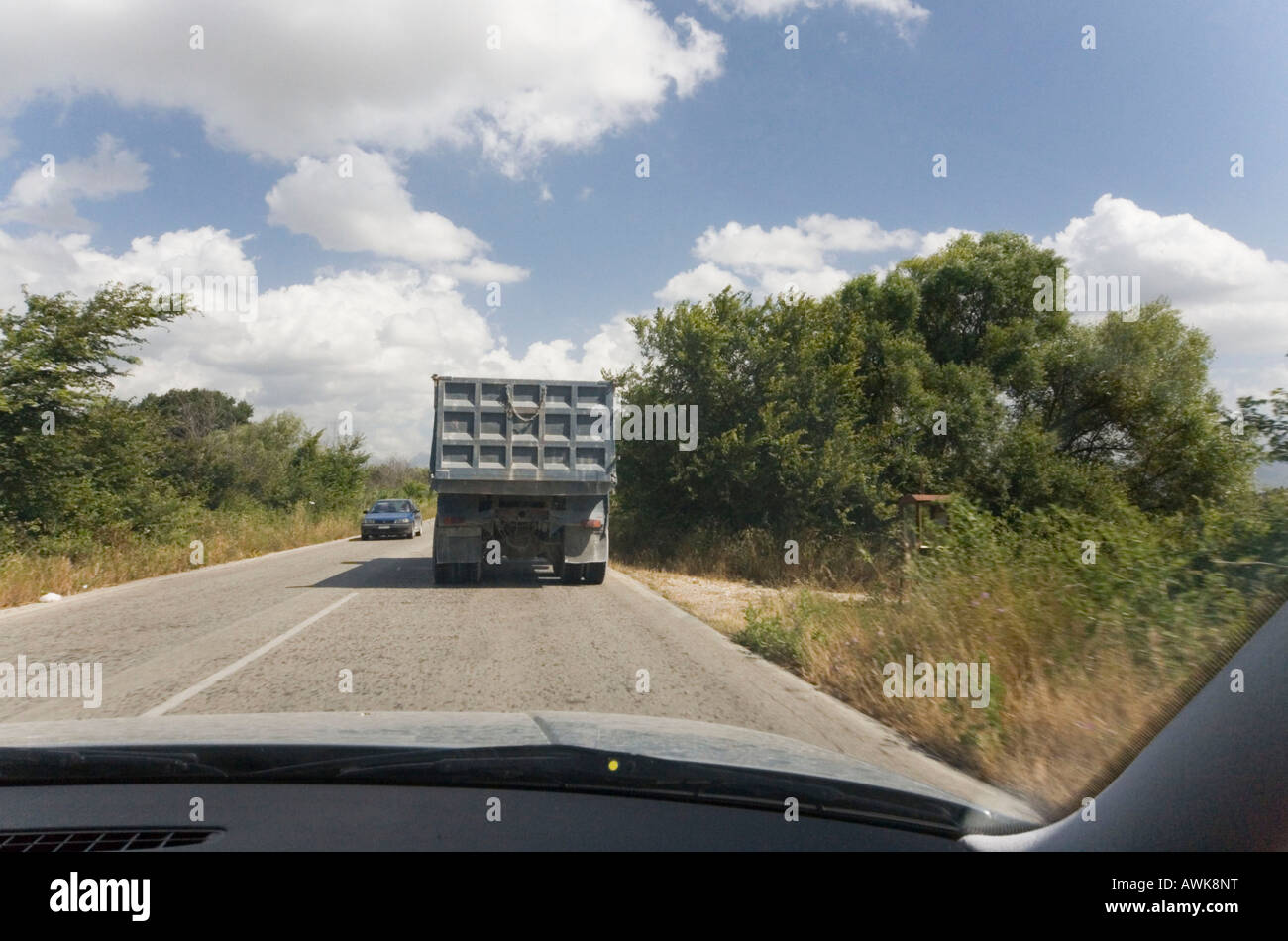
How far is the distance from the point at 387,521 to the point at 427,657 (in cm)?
2534

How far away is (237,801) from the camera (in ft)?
8.74

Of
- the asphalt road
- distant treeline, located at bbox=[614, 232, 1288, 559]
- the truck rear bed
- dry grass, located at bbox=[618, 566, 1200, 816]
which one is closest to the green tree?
the asphalt road

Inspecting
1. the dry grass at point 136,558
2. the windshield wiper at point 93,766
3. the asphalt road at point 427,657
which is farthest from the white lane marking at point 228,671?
the dry grass at point 136,558

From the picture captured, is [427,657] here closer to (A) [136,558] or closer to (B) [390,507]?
(A) [136,558]

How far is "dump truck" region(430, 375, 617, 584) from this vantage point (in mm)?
13977

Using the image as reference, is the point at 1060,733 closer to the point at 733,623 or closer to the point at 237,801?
the point at 237,801

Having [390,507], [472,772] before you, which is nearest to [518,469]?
[472,772]

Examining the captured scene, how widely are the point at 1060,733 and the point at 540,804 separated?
11.2 ft

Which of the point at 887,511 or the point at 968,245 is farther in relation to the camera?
the point at 968,245

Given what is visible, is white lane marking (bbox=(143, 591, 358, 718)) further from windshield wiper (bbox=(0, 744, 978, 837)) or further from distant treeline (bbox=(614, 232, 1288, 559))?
distant treeline (bbox=(614, 232, 1288, 559))

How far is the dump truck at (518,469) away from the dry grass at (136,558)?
6.37 m

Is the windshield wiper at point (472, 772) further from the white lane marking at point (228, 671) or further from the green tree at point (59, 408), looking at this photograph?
the green tree at point (59, 408)

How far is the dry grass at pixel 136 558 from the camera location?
1405cm
